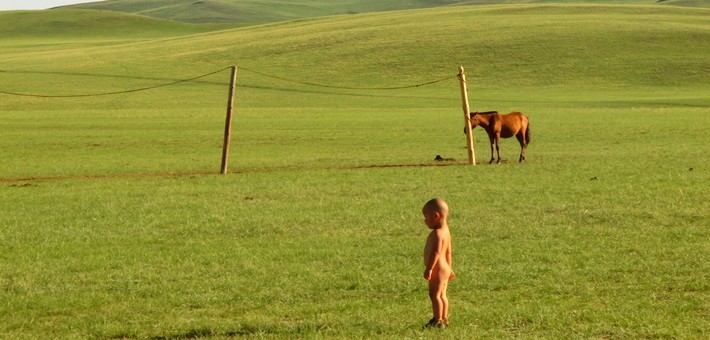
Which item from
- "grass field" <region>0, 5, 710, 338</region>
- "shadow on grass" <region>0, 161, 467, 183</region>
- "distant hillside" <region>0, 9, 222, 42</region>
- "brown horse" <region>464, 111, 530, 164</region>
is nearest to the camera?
"grass field" <region>0, 5, 710, 338</region>

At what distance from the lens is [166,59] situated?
72.1 meters

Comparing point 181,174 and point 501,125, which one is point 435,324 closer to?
point 181,174

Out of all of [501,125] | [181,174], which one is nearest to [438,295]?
[181,174]

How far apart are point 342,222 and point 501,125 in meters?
11.1

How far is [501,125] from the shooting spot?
25.1 meters

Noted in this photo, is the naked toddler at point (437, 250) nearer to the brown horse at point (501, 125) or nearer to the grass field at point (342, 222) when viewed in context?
the grass field at point (342, 222)

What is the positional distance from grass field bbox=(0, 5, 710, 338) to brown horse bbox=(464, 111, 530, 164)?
1080 mm

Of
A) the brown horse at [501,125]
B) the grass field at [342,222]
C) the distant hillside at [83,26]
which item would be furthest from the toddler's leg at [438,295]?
the distant hillside at [83,26]

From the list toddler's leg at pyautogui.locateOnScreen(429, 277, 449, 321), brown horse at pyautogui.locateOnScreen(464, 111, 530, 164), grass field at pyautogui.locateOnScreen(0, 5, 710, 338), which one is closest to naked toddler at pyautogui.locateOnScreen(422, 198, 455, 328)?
toddler's leg at pyautogui.locateOnScreen(429, 277, 449, 321)

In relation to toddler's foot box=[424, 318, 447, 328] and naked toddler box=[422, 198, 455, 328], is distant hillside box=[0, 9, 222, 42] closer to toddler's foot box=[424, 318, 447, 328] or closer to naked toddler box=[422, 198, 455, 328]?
toddler's foot box=[424, 318, 447, 328]

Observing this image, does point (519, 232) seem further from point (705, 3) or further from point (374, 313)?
point (705, 3)

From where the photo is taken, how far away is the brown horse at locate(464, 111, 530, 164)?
24578 mm

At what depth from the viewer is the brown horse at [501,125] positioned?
24578 millimetres

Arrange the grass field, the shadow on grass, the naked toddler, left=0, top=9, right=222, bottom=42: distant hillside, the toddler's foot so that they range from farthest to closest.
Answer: left=0, top=9, right=222, bottom=42: distant hillside < the shadow on grass < the grass field < the toddler's foot < the naked toddler
